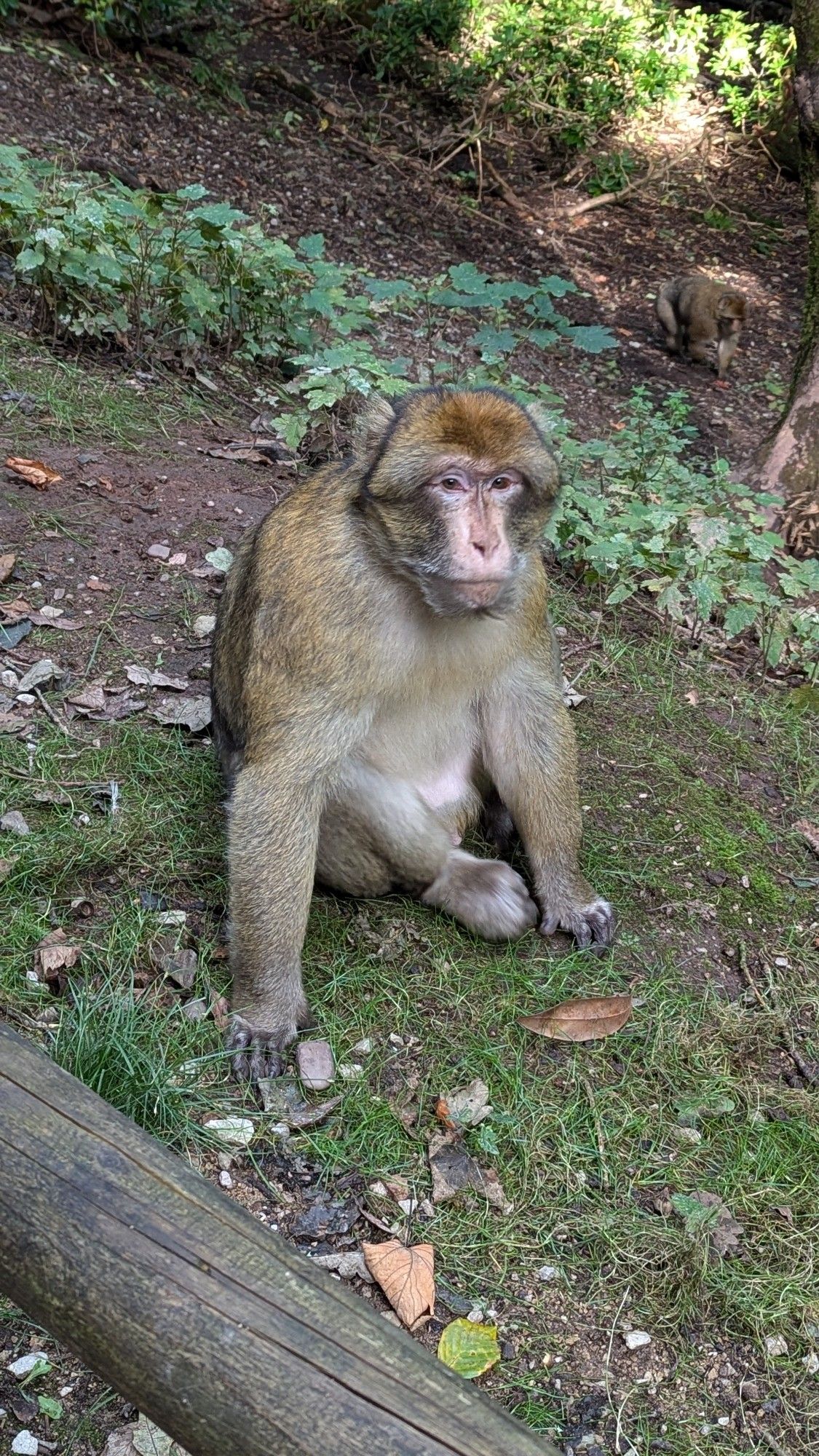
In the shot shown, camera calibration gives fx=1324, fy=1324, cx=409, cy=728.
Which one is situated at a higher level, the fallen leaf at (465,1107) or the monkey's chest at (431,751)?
the monkey's chest at (431,751)

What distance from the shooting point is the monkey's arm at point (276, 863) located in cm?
310

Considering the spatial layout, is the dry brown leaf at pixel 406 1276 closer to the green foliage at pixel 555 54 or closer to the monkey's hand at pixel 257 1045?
the monkey's hand at pixel 257 1045

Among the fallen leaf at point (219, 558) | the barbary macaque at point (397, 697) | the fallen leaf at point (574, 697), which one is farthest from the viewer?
the fallen leaf at point (219, 558)

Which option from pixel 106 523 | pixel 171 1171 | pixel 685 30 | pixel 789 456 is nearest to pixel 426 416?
pixel 171 1171

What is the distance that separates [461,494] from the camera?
114 inches

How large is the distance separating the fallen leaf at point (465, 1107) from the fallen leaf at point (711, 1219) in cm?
46

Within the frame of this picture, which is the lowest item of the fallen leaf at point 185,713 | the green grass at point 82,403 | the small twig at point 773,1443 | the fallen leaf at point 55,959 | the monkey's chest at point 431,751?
the small twig at point 773,1443

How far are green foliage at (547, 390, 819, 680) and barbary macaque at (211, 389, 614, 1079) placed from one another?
5.20 ft

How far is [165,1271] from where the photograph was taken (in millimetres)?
1636

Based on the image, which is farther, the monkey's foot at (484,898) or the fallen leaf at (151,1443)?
the monkey's foot at (484,898)

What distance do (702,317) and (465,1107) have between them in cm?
606

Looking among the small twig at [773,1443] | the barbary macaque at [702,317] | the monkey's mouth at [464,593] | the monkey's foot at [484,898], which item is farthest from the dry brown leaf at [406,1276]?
the barbary macaque at [702,317]

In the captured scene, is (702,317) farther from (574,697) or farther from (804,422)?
(574,697)

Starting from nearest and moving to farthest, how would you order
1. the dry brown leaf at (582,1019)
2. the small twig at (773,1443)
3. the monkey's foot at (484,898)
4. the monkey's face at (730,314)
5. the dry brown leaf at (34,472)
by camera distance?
1. the small twig at (773,1443)
2. the dry brown leaf at (582,1019)
3. the monkey's foot at (484,898)
4. the dry brown leaf at (34,472)
5. the monkey's face at (730,314)
